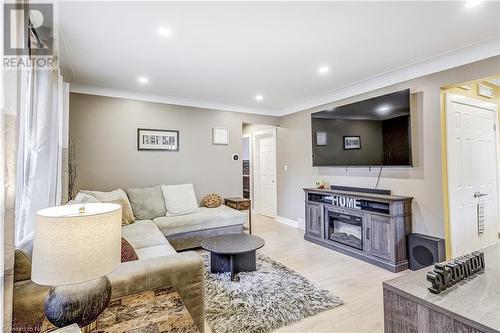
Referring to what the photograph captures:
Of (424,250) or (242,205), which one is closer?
(424,250)

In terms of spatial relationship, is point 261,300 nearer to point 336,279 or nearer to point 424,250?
point 336,279

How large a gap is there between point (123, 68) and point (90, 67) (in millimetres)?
398

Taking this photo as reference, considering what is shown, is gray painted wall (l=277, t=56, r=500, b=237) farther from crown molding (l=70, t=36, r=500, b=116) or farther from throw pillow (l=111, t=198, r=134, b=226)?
throw pillow (l=111, t=198, r=134, b=226)

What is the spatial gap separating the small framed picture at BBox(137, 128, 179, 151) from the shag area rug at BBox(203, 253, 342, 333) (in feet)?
7.96

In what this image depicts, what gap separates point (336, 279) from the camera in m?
2.83

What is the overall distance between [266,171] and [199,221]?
10.2ft

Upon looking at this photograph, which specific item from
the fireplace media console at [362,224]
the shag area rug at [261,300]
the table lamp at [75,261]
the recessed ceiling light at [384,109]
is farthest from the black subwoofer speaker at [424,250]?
the table lamp at [75,261]

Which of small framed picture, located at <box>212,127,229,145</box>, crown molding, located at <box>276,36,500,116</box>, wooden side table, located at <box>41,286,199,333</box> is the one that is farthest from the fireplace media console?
wooden side table, located at <box>41,286,199,333</box>

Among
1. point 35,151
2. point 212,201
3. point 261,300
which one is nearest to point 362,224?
point 261,300

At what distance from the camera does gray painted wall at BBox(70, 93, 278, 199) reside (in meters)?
3.91

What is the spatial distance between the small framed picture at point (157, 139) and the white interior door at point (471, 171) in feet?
13.3

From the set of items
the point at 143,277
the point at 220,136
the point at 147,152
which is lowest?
the point at 143,277

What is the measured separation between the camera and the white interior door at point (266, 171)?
246 inches

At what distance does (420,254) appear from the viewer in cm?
303
